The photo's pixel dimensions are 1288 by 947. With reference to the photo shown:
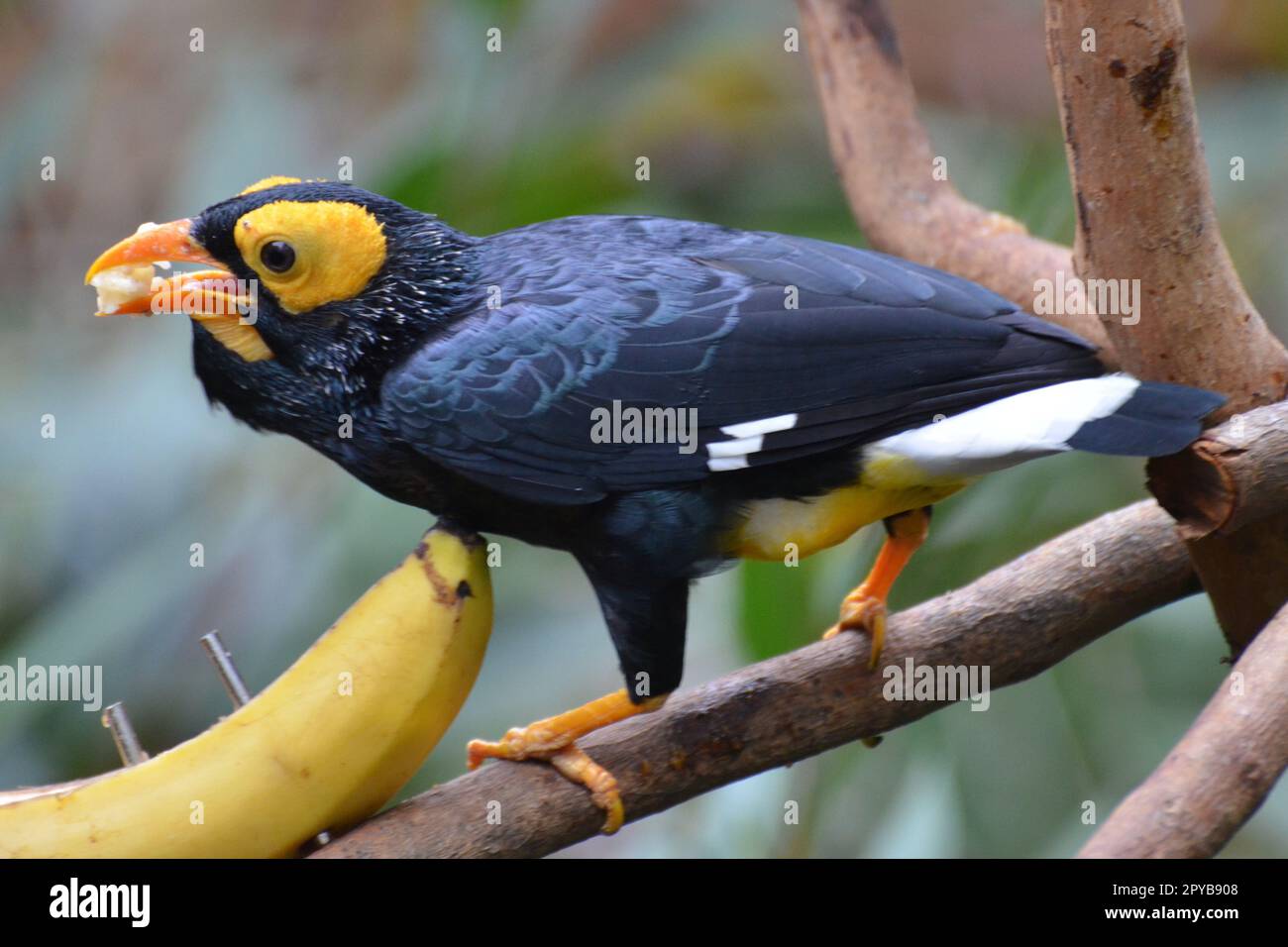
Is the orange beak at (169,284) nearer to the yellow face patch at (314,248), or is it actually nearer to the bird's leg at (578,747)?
the yellow face patch at (314,248)

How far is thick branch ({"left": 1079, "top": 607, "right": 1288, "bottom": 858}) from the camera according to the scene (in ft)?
5.02

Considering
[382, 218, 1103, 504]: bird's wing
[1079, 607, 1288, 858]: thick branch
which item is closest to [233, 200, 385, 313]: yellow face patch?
[382, 218, 1103, 504]: bird's wing

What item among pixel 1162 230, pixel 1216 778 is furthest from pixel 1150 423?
pixel 1216 778

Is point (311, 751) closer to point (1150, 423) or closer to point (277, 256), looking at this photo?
point (277, 256)

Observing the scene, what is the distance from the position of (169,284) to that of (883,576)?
1.36 meters

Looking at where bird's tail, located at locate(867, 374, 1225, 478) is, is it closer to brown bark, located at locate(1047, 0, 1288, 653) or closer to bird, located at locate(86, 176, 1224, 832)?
bird, located at locate(86, 176, 1224, 832)

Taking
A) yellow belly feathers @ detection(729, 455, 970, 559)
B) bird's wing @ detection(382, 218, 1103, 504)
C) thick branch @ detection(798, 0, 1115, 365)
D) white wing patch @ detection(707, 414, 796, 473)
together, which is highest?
thick branch @ detection(798, 0, 1115, 365)

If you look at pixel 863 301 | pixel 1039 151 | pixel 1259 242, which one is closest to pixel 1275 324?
pixel 1259 242

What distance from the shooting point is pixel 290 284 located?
6.88ft

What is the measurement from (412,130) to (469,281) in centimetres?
189

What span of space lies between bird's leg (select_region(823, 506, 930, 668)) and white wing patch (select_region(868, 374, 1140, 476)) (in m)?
0.42

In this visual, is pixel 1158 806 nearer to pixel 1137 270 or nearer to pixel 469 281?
pixel 1137 270

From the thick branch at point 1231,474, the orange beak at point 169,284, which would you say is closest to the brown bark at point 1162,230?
the thick branch at point 1231,474

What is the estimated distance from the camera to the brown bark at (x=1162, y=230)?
5.87 ft
